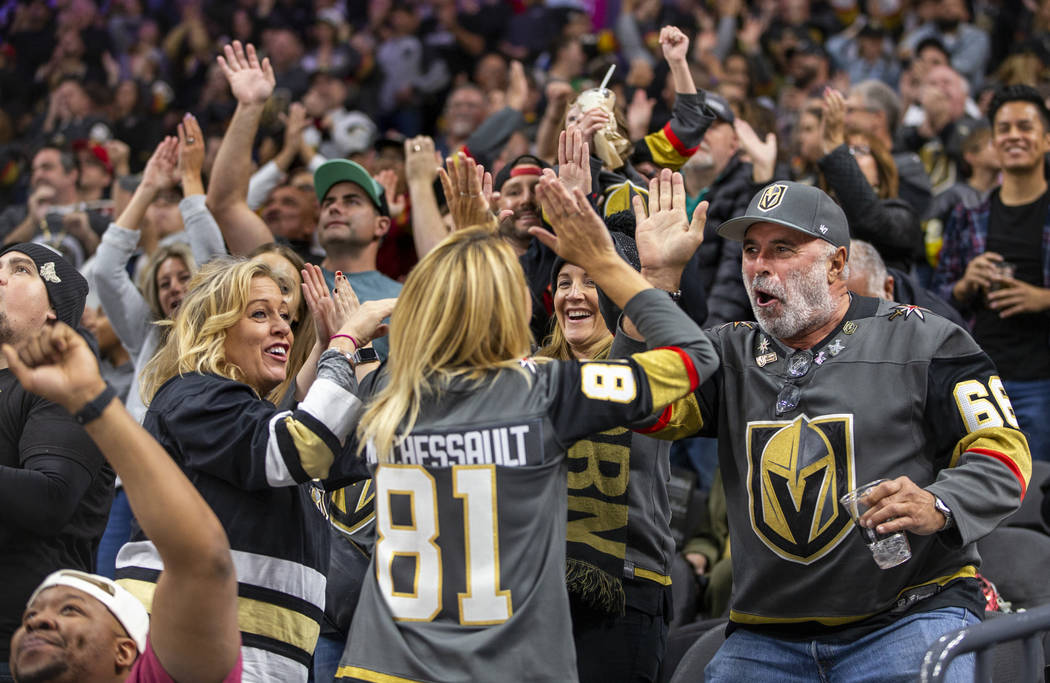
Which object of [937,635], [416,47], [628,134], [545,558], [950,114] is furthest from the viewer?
[416,47]

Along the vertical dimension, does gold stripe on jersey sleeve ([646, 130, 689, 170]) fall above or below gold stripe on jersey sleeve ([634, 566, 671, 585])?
above

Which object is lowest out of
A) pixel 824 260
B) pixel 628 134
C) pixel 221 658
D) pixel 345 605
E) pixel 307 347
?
pixel 345 605

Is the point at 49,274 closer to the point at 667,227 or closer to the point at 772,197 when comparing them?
the point at 667,227

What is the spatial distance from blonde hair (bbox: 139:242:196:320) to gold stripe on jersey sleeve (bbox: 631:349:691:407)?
11.5ft

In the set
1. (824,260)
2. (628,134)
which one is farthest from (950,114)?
(824,260)

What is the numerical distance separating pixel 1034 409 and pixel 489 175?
137 inches

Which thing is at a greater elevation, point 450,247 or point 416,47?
point 416,47

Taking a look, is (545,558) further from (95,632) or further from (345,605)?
(345,605)

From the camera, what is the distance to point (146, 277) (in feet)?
20.0

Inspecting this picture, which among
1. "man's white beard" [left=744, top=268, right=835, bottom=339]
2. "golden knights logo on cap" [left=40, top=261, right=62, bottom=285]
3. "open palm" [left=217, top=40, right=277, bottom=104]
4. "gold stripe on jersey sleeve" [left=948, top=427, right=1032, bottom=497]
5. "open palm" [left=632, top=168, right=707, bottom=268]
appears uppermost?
"open palm" [left=217, top=40, right=277, bottom=104]

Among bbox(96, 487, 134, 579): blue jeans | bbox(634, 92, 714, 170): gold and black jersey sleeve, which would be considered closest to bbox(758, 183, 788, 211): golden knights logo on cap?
bbox(634, 92, 714, 170): gold and black jersey sleeve

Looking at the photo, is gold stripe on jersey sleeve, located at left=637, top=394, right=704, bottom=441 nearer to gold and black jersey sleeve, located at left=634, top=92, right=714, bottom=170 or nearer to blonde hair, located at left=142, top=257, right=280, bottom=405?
blonde hair, located at left=142, top=257, right=280, bottom=405

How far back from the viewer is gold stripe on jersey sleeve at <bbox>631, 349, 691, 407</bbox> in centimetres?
299

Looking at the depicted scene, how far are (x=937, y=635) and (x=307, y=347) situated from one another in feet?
7.44
